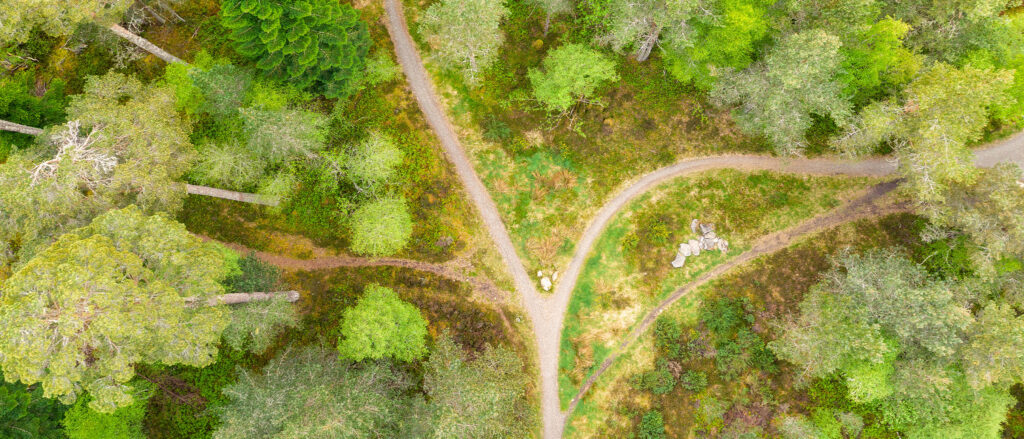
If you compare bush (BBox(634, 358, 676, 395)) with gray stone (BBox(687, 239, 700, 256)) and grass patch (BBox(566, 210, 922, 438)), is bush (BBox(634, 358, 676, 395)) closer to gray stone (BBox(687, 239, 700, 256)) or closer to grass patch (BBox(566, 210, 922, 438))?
grass patch (BBox(566, 210, 922, 438))

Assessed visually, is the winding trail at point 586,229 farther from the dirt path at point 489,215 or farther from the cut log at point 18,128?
the cut log at point 18,128

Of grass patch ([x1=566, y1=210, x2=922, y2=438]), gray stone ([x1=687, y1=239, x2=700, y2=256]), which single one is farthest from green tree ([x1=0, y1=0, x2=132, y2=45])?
gray stone ([x1=687, y1=239, x2=700, y2=256])

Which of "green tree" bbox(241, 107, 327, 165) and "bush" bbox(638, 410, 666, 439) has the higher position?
"green tree" bbox(241, 107, 327, 165)

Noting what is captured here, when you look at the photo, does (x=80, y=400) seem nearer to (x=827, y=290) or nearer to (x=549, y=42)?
(x=549, y=42)

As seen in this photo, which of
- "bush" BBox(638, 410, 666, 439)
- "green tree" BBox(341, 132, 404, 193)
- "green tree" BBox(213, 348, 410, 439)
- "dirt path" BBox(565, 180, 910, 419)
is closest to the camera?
"green tree" BBox(213, 348, 410, 439)

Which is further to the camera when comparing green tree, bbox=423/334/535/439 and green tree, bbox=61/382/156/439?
green tree, bbox=61/382/156/439

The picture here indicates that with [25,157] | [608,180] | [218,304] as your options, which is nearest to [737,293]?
[608,180]

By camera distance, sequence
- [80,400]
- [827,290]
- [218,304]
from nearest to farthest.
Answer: [218,304] < [80,400] < [827,290]
